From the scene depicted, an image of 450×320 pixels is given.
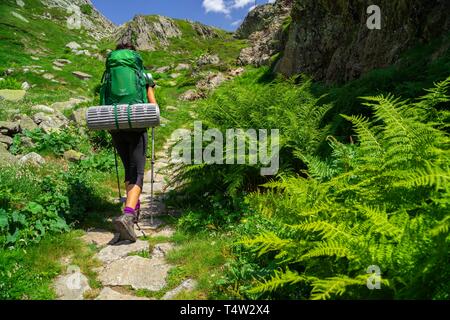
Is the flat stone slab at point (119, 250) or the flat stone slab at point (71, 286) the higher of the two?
the flat stone slab at point (119, 250)

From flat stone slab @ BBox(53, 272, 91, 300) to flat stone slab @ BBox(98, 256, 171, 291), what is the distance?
231mm

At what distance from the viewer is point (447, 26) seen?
298 inches

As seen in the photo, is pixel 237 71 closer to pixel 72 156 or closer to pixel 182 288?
pixel 72 156

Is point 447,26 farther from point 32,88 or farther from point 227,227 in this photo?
point 32,88

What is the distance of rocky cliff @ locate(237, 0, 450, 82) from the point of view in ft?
27.2

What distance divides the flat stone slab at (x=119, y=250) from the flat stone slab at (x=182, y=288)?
1196mm

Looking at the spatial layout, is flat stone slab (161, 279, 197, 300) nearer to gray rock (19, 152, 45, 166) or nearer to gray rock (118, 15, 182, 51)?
gray rock (19, 152, 45, 166)

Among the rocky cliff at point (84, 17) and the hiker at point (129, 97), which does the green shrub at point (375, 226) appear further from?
the rocky cliff at point (84, 17)

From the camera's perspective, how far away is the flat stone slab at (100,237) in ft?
19.5

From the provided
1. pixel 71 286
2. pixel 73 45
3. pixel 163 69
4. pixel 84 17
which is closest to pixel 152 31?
pixel 73 45

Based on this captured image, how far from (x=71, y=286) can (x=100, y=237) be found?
162 cm

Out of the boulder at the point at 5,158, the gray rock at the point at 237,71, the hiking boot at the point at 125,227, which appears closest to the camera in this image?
the hiking boot at the point at 125,227

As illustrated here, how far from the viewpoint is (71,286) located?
15.0 feet

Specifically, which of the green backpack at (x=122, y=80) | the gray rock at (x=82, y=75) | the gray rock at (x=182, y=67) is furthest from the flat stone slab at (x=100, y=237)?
the gray rock at (x=182, y=67)
